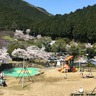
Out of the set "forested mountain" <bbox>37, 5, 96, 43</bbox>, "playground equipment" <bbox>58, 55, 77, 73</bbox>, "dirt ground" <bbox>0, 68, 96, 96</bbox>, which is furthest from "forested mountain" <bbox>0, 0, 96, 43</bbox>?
"dirt ground" <bbox>0, 68, 96, 96</bbox>

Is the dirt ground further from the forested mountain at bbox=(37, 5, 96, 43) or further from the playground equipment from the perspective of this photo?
the forested mountain at bbox=(37, 5, 96, 43)

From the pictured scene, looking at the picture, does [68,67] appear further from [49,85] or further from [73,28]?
[73,28]

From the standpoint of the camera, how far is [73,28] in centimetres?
11038

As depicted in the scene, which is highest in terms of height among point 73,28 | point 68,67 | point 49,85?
point 73,28

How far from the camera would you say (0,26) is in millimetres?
134000

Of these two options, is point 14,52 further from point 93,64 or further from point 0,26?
point 0,26

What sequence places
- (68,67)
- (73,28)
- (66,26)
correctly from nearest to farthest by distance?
1. (68,67)
2. (73,28)
3. (66,26)

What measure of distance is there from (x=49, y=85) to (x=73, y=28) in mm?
68411

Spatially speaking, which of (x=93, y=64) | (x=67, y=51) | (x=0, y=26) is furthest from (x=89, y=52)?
(x=0, y=26)

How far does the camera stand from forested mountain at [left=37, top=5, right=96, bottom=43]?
10093 cm

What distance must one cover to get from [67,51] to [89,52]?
6383 mm

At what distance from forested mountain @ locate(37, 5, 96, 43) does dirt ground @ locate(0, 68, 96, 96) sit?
4964 cm

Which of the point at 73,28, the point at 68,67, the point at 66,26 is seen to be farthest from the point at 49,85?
the point at 66,26

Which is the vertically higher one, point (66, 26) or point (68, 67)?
point (66, 26)
